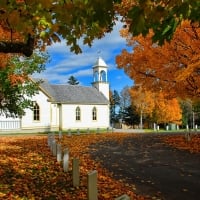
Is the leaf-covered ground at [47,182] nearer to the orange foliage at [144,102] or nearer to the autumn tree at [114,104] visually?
the orange foliage at [144,102]

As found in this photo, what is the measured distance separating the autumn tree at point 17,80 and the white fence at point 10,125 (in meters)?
23.6

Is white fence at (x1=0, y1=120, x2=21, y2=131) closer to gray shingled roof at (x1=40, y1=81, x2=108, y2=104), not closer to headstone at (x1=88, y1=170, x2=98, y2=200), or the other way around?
gray shingled roof at (x1=40, y1=81, x2=108, y2=104)

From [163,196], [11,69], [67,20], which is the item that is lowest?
[163,196]

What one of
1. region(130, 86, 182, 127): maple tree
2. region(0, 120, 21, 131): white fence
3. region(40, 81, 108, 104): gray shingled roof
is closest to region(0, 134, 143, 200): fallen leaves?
region(0, 120, 21, 131): white fence

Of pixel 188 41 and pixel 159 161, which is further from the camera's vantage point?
pixel 188 41

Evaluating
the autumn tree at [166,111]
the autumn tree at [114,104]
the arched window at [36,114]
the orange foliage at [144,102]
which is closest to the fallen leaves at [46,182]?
the arched window at [36,114]

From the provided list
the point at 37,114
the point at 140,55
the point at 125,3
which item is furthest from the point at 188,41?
the point at 37,114

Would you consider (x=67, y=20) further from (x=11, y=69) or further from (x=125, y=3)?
(x=11, y=69)

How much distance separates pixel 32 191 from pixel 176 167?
6950mm

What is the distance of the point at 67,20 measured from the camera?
5.37 m

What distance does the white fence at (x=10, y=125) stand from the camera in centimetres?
5059

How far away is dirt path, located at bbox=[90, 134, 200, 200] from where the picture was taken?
432 inches

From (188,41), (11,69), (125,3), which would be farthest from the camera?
(11,69)

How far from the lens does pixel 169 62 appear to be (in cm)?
2406
